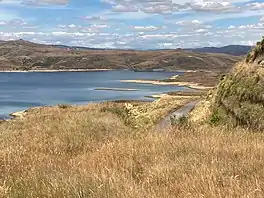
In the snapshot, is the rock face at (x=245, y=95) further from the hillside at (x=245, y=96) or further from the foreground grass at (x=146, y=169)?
the foreground grass at (x=146, y=169)

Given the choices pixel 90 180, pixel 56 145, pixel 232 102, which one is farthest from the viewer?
pixel 232 102

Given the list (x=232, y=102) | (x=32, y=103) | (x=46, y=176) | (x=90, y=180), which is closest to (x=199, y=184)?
(x=90, y=180)

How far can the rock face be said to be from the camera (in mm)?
15211

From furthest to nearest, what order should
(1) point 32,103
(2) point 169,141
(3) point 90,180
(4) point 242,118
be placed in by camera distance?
(1) point 32,103
(4) point 242,118
(2) point 169,141
(3) point 90,180

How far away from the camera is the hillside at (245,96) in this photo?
599 inches

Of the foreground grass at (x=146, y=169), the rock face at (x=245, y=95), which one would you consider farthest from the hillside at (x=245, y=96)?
the foreground grass at (x=146, y=169)

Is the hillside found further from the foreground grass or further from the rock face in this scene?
the foreground grass

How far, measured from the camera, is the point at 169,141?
26.8ft

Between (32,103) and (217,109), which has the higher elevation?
(217,109)

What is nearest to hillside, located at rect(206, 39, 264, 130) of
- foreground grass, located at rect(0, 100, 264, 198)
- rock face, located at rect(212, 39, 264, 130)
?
rock face, located at rect(212, 39, 264, 130)

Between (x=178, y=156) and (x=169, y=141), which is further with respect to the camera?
(x=169, y=141)

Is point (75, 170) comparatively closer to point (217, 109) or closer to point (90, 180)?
point (90, 180)

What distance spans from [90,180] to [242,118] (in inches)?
440

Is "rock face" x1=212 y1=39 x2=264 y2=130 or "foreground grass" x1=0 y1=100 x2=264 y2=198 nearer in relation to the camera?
"foreground grass" x1=0 y1=100 x2=264 y2=198
